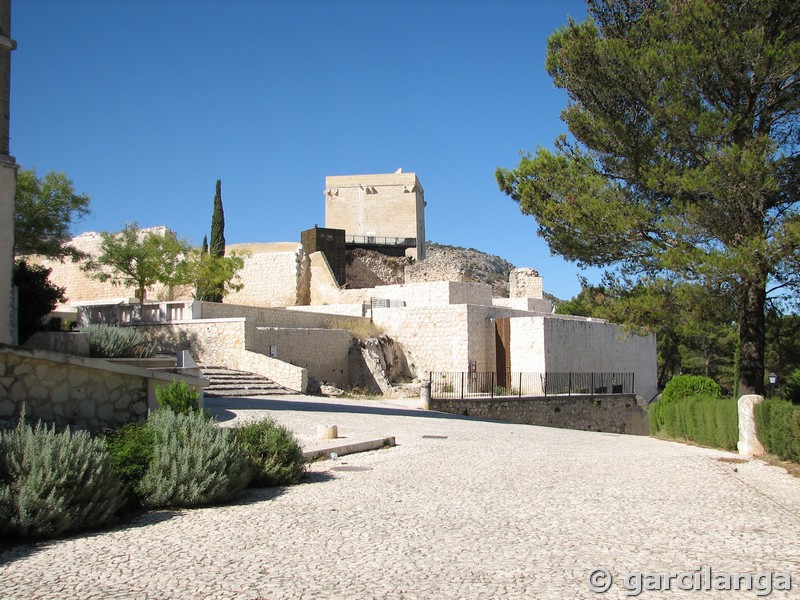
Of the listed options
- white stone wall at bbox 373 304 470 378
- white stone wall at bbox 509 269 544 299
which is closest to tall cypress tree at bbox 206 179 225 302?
white stone wall at bbox 373 304 470 378

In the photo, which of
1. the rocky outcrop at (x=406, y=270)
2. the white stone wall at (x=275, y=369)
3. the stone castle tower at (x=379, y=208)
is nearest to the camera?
the white stone wall at (x=275, y=369)

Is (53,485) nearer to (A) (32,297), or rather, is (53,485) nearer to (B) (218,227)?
(A) (32,297)

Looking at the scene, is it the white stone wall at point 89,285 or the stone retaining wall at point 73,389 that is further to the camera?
the white stone wall at point 89,285

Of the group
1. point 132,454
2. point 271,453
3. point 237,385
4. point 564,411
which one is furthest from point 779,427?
point 564,411

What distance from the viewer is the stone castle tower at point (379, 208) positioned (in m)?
54.7

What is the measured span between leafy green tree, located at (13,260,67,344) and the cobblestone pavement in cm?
1520

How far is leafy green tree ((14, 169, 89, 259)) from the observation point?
77.3 feet

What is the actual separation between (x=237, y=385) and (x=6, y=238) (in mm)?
8218

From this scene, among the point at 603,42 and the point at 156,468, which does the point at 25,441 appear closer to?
the point at 156,468

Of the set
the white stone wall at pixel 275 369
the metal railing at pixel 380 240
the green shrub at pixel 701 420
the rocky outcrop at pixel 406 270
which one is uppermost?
the metal railing at pixel 380 240

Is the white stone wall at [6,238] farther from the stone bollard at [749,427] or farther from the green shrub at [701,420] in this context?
the green shrub at [701,420]

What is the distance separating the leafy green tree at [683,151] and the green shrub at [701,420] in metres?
0.89

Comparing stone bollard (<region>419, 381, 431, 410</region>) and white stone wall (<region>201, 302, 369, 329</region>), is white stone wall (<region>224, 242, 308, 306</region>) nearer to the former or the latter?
white stone wall (<region>201, 302, 369, 329</region>)

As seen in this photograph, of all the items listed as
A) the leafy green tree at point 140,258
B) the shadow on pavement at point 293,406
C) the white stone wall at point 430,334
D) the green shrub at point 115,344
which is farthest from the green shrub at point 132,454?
the leafy green tree at point 140,258
